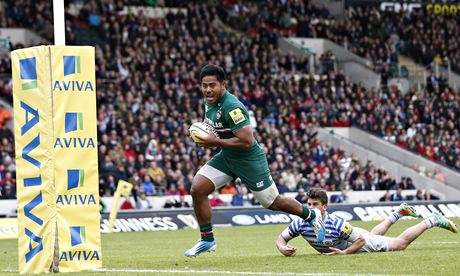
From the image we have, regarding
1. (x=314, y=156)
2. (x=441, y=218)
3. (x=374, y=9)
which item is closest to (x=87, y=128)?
(x=441, y=218)

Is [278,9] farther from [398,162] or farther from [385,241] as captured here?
[385,241]

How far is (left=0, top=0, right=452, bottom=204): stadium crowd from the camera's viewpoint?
3175 cm

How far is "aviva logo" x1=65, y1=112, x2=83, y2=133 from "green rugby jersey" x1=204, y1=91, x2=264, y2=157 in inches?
69.9

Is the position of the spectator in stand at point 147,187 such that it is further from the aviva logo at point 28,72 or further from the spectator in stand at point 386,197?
the aviva logo at point 28,72

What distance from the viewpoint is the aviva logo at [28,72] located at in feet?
35.6

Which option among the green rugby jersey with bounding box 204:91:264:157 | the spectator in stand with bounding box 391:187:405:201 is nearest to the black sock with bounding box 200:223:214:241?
the green rugby jersey with bounding box 204:91:264:157

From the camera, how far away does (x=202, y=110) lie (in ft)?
115

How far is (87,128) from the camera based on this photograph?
11.0 meters

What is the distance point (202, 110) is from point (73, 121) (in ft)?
79.5

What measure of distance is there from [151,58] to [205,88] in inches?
1002

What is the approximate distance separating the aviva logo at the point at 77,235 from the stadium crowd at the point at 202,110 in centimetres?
1778

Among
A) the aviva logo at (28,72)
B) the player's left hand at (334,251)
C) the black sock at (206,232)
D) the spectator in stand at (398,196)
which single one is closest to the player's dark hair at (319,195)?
the player's left hand at (334,251)

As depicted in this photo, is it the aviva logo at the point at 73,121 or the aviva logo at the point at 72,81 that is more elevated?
the aviva logo at the point at 72,81

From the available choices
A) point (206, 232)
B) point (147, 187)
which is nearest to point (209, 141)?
point (206, 232)
